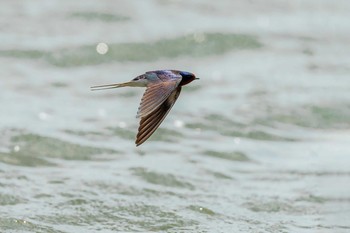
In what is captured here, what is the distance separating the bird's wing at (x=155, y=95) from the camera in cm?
477

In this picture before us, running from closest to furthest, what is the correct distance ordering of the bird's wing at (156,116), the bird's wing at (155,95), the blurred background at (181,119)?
the bird's wing at (155,95)
the bird's wing at (156,116)
the blurred background at (181,119)

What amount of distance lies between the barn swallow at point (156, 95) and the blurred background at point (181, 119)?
43.7 inches

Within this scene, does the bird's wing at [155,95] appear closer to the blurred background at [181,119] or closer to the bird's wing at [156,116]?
the bird's wing at [156,116]

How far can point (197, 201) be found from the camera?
21.7ft

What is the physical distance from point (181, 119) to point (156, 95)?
3.04 meters

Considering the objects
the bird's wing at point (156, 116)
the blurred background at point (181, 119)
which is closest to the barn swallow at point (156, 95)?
the bird's wing at point (156, 116)

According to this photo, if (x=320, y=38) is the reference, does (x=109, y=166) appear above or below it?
below

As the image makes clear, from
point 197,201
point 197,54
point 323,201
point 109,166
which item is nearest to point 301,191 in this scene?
point 323,201

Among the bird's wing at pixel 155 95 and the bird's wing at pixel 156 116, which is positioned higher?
the bird's wing at pixel 155 95

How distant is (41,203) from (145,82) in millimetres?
1488

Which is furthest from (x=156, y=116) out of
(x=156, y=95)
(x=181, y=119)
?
(x=181, y=119)

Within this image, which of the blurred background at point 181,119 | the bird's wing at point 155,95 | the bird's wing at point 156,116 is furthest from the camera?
the blurred background at point 181,119

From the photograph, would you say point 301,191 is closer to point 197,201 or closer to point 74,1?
point 197,201

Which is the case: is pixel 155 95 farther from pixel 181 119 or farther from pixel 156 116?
pixel 181 119
